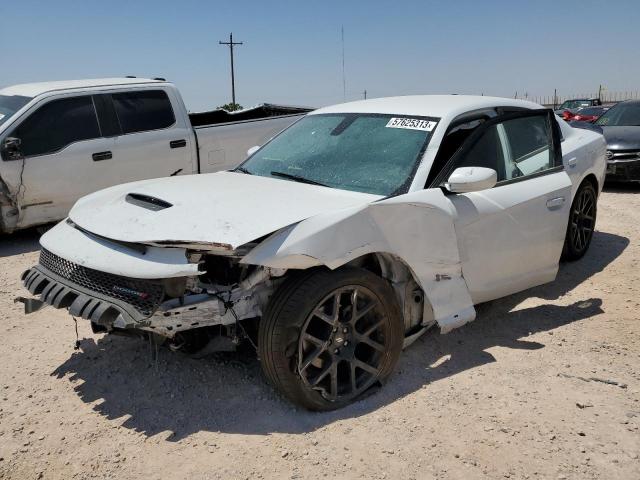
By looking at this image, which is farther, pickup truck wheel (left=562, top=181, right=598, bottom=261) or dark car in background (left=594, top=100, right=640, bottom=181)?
dark car in background (left=594, top=100, right=640, bottom=181)

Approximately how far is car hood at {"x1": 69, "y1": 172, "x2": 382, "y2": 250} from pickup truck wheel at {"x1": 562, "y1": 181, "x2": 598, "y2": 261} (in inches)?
117

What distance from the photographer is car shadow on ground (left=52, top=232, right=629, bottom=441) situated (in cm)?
320

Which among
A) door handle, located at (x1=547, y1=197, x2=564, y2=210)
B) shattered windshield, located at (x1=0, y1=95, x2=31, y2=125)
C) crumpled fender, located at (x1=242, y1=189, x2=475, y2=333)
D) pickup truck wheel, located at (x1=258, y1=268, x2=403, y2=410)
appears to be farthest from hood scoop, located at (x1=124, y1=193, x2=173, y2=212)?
shattered windshield, located at (x1=0, y1=95, x2=31, y2=125)

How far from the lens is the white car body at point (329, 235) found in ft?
9.70

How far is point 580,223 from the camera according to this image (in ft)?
19.1

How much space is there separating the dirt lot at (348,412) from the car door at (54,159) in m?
2.73

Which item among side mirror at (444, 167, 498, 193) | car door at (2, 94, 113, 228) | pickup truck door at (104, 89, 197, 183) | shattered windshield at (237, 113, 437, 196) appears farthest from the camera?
pickup truck door at (104, 89, 197, 183)

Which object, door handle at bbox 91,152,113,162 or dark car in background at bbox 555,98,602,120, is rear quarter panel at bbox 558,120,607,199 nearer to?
door handle at bbox 91,152,113,162

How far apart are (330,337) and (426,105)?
6.30ft

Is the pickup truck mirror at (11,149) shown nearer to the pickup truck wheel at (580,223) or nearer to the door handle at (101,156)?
the door handle at (101,156)

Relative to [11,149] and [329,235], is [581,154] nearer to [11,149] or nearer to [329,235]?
[329,235]

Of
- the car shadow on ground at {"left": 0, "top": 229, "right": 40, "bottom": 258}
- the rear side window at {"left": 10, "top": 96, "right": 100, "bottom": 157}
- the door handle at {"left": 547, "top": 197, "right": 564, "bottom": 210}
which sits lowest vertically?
the car shadow on ground at {"left": 0, "top": 229, "right": 40, "bottom": 258}

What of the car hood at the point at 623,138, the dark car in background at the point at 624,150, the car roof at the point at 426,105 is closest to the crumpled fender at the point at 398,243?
the car roof at the point at 426,105

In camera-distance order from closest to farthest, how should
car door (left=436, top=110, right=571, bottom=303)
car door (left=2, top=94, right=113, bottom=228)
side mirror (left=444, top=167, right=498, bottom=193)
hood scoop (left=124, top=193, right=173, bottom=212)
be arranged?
hood scoop (left=124, top=193, right=173, bottom=212)
side mirror (left=444, top=167, right=498, bottom=193)
car door (left=436, top=110, right=571, bottom=303)
car door (left=2, top=94, right=113, bottom=228)
